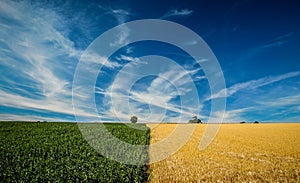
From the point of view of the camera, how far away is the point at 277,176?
1123 cm

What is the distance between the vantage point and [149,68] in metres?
30.9

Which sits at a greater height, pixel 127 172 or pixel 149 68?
pixel 149 68

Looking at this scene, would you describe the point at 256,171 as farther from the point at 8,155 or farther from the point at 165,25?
the point at 165,25

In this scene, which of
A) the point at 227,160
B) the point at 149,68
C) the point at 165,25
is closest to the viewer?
the point at 227,160

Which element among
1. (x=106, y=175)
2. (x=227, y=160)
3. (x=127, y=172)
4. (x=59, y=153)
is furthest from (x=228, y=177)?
(x=59, y=153)

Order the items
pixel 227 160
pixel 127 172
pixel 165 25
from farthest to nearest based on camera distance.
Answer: pixel 165 25 → pixel 227 160 → pixel 127 172

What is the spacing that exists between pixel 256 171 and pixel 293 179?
1.65 m

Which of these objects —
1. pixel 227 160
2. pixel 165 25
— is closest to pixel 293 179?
pixel 227 160

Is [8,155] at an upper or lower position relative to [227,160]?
lower

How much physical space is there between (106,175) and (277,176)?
7.96 m

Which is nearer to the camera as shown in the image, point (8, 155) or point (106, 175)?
point (106, 175)

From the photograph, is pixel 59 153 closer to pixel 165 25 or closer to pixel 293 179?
pixel 293 179

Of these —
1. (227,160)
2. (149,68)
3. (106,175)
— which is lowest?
(106,175)

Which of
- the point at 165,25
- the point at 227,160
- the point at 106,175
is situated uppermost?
the point at 165,25
